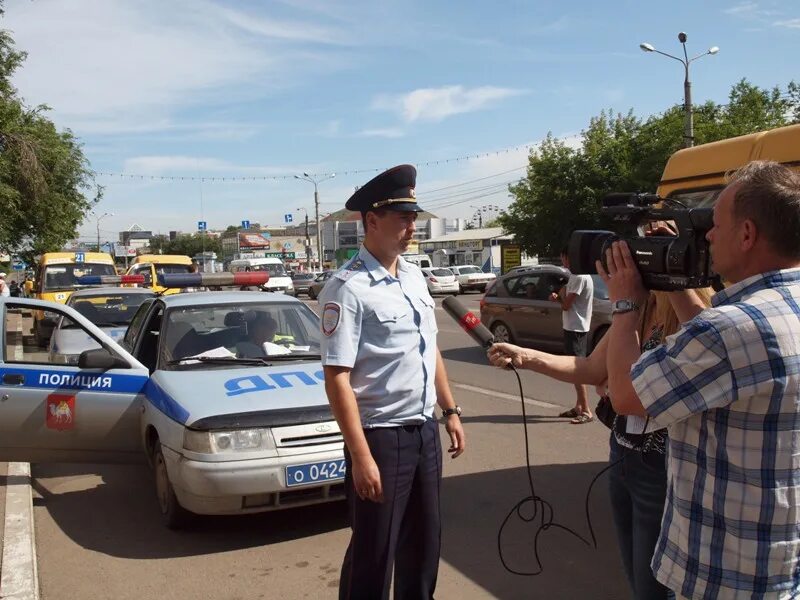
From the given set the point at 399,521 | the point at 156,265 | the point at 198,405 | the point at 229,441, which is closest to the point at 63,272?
the point at 156,265

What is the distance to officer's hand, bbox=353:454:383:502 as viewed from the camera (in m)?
2.55

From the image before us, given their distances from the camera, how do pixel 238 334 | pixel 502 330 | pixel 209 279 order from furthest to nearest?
pixel 502 330 < pixel 209 279 < pixel 238 334

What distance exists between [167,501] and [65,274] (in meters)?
14.9

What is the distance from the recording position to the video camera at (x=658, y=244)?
1.90 meters

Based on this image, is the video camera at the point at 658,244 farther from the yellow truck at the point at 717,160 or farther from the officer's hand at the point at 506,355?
the yellow truck at the point at 717,160

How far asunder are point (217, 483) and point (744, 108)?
38.2 meters

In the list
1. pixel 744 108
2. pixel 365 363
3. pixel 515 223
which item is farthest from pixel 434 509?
pixel 744 108

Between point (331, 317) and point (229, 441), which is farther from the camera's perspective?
point (229, 441)

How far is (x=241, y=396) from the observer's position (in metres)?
4.60

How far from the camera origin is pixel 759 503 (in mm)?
1660

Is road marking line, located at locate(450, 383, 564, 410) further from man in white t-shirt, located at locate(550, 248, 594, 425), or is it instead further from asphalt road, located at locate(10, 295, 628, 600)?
asphalt road, located at locate(10, 295, 628, 600)

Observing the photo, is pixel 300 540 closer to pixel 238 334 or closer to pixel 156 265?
pixel 238 334

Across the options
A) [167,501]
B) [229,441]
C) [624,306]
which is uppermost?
[624,306]

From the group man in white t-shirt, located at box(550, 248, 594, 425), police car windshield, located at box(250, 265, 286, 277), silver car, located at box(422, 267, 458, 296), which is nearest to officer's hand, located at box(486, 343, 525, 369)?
man in white t-shirt, located at box(550, 248, 594, 425)
